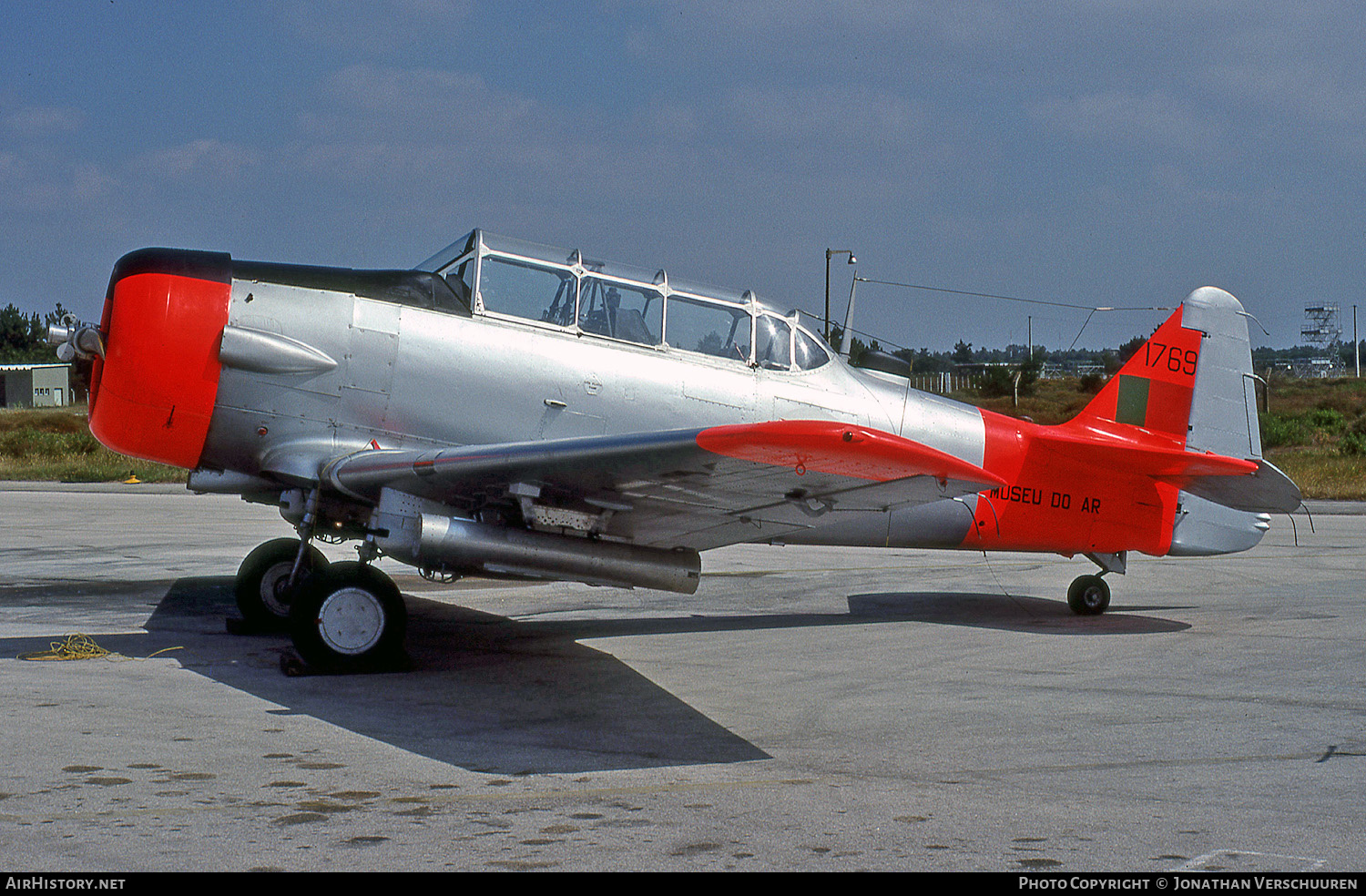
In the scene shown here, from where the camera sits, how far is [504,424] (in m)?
7.58

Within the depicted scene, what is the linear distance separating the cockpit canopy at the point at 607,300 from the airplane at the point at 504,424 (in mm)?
16

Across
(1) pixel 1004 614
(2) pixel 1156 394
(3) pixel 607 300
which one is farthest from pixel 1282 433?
(3) pixel 607 300

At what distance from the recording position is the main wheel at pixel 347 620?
702 centimetres

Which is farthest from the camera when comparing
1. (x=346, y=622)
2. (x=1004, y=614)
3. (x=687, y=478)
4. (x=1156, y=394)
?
(x=1004, y=614)

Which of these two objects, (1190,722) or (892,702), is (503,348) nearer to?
(892,702)

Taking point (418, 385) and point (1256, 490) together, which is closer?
point (418, 385)

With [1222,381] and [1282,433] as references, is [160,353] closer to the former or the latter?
[1222,381]

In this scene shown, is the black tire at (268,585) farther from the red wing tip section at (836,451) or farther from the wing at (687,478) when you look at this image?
the red wing tip section at (836,451)

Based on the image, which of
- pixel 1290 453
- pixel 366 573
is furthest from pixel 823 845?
pixel 1290 453

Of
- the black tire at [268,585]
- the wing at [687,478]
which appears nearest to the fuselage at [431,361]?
the wing at [687,478]

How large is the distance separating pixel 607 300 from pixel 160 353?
287cm

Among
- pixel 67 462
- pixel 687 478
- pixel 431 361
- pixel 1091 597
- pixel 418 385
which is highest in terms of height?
pixel 431 361

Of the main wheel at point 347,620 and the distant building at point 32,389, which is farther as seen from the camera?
the distant building at point 32,389

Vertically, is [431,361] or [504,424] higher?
[431,361]
